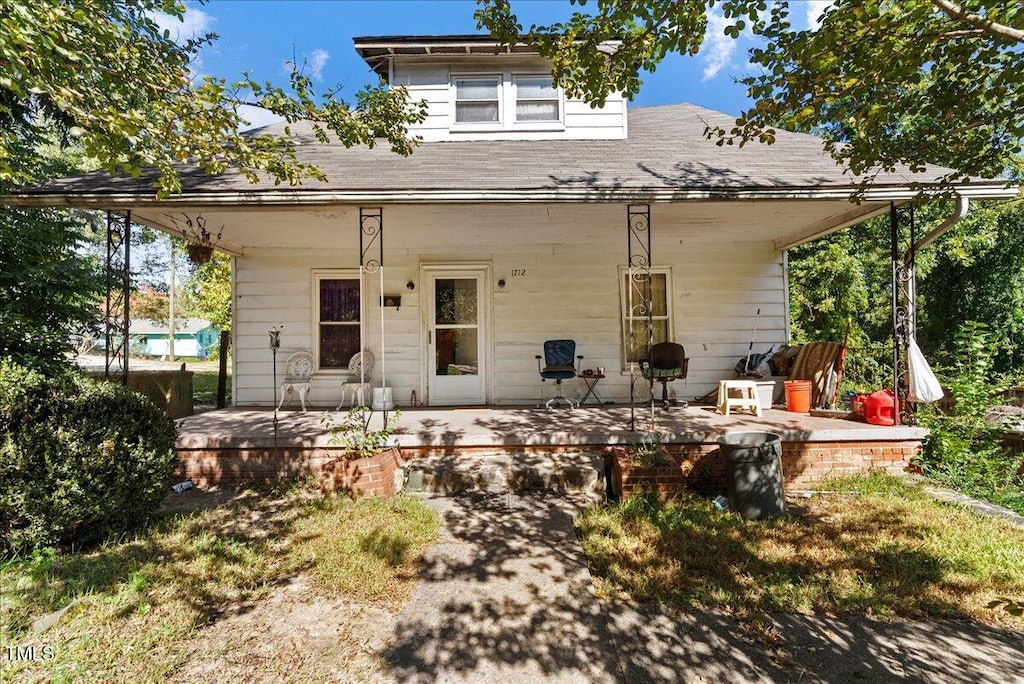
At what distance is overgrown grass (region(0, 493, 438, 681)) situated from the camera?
2328mm

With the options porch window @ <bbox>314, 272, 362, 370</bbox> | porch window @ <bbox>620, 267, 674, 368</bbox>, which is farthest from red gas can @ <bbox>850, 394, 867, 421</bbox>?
porch window @ <bbox>314, 272, 362, 370</bbox>

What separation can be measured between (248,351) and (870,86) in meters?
8.23

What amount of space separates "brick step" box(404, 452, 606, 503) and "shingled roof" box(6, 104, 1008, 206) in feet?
8.87

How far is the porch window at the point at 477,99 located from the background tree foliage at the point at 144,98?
6.09ft

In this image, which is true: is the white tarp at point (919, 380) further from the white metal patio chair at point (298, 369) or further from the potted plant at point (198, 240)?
the potted plant at point (198, 240)

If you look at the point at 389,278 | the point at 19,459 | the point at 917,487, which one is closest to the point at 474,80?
the point at 389,278

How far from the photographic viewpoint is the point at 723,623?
264 centimetres

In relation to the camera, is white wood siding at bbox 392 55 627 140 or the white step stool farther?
white wood siding at bbox 392 55 627 140

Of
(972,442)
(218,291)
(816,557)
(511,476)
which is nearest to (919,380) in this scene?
(972,442)

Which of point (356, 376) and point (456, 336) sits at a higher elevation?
point (456, 336)

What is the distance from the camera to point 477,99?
25.1 ft

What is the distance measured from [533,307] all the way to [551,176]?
105 inches

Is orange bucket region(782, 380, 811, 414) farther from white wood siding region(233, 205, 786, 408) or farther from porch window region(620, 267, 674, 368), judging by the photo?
porch window region(620, 267, 674, 368)

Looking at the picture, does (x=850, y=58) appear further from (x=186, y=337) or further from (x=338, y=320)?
(x=186, y=337)
